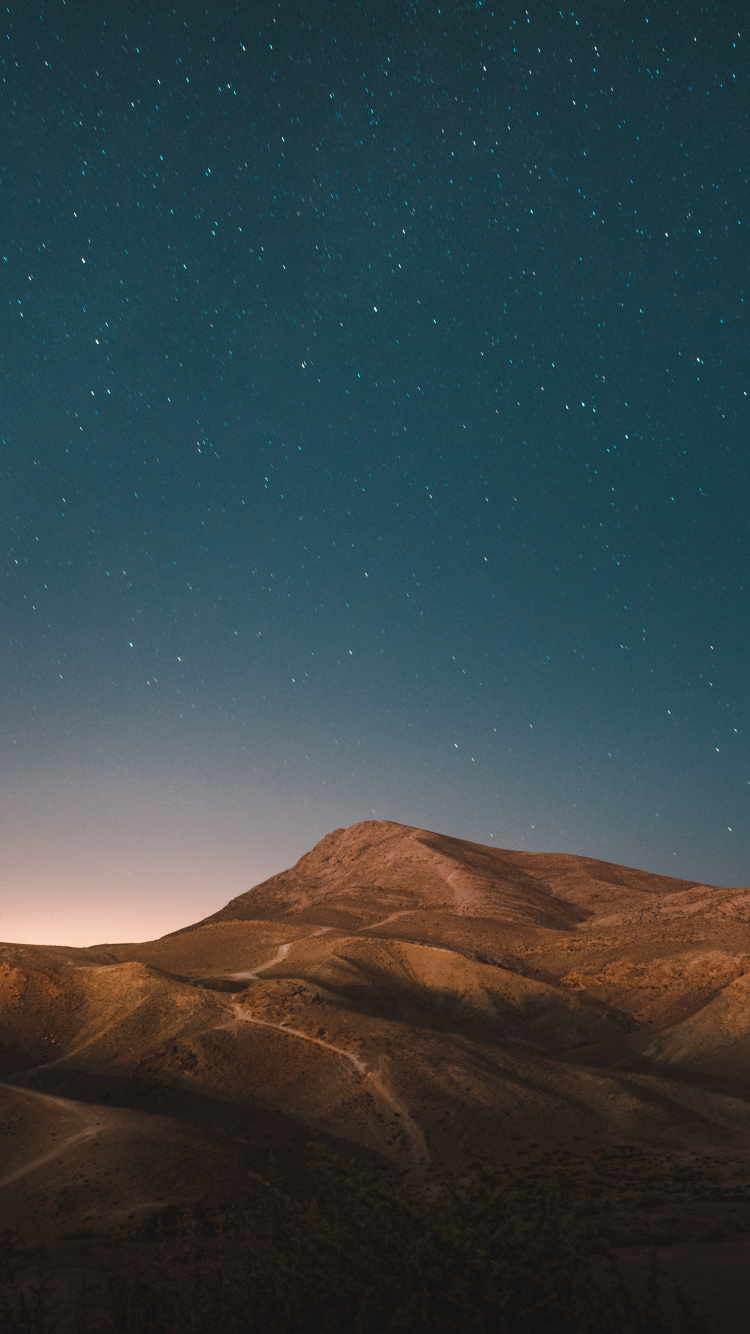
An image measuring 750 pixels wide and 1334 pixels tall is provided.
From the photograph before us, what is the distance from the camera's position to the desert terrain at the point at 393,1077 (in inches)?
974

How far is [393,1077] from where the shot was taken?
3831 centimetres

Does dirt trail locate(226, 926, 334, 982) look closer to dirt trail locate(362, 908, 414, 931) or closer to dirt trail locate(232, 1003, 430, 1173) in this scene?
dirt trail locate(362, 908, 414, 931)

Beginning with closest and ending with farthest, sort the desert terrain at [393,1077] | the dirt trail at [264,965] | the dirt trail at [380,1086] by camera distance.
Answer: the desert terrain at [393,1077], the dirt trail at [380,1086], the dirt trail at [264,965]

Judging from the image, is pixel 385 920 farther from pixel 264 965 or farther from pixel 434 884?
pixel 264 965

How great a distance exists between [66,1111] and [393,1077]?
16.1m

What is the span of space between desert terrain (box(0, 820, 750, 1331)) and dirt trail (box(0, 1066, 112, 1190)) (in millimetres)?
127

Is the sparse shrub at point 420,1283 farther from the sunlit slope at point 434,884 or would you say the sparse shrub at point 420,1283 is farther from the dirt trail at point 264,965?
the sunlit slope at point 434,884

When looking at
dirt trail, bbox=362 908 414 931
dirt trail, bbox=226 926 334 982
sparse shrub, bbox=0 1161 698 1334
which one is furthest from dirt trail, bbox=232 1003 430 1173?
dirt trail, bbox=362 908 414 931

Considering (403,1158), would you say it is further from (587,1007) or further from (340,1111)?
(587,1007)

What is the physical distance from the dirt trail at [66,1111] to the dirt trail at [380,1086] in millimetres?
11931

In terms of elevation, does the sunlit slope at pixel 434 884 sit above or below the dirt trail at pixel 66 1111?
above

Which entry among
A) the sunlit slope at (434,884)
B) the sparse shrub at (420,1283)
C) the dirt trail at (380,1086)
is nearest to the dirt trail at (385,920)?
the sunlit slope at (434,884)

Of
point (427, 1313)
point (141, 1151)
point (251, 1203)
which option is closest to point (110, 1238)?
point (251, 1203)

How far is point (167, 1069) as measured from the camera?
41.2 m
